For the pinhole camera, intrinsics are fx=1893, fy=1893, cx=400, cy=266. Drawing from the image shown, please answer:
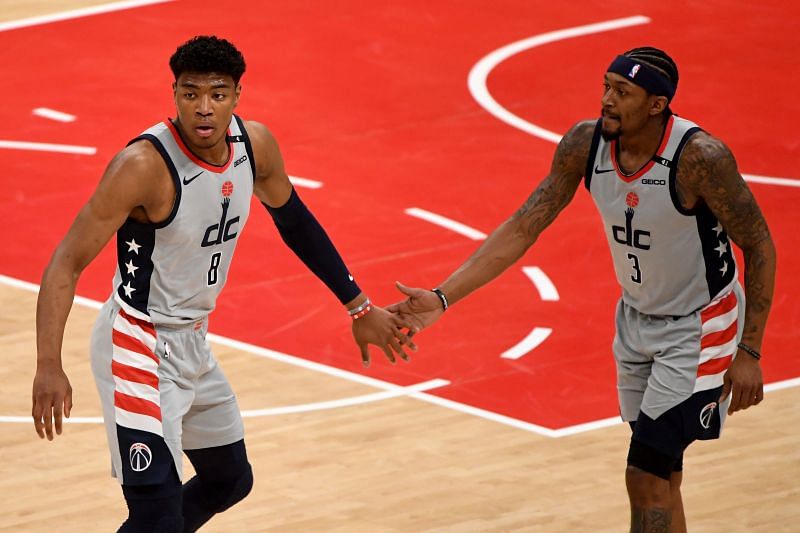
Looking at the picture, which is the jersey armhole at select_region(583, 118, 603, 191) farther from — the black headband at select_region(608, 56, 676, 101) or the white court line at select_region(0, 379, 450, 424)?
the white court line at select_region(0, 379, 450, 424)

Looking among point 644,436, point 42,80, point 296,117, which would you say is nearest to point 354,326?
point 644,436

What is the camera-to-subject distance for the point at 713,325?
7875mm

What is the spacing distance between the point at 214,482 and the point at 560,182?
1.96 m

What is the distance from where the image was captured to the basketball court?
31.0 ft

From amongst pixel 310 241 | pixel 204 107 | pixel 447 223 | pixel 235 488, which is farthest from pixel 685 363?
pixel 447 223

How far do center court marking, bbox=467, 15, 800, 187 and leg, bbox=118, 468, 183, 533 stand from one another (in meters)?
7.70

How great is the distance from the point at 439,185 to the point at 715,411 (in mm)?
6242

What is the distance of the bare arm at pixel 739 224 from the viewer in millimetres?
7559

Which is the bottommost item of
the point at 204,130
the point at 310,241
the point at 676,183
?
the point at 310,241

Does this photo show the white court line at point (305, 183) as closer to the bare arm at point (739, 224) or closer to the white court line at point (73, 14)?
the white court line at point (73, 14)

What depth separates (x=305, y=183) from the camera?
45.5 feet

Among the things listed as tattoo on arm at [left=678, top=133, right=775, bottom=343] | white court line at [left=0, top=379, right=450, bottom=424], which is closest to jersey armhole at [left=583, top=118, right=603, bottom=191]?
tattoo on arm at [left=678, top=133, right=775, bottom=343]

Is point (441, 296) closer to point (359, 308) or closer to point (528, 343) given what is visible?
point (359, 308)

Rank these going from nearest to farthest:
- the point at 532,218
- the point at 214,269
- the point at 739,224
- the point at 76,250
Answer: the point at 76,250, the point at 214,269, the point at 739,224, the point at 532,218
